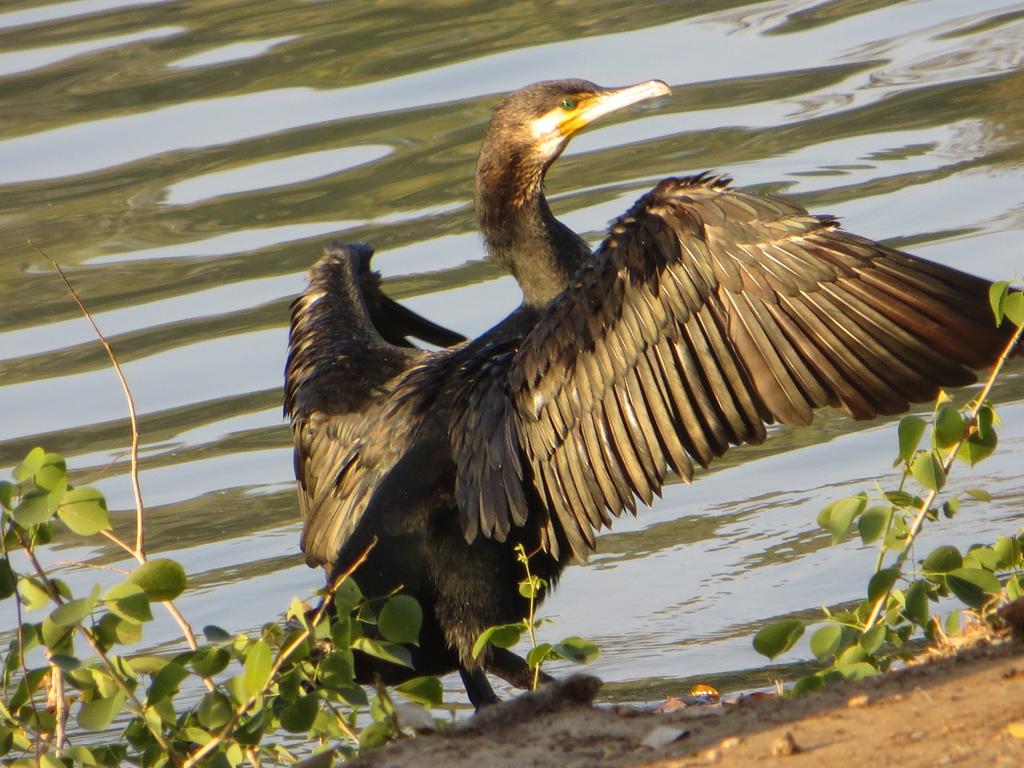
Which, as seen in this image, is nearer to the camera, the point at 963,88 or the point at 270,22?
the point at 963,88

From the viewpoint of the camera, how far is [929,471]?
13.5ft

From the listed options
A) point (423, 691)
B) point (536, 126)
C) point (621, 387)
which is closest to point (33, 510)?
point (423, 691)

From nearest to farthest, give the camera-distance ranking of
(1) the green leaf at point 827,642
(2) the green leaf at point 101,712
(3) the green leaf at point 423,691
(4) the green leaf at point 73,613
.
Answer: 1. (4) the green leaf at point 73,613
2. (2) the green leaf at point 101,712
3. (1) the green leaf at point 827,642
4. (3) the green leaf at point 423,691

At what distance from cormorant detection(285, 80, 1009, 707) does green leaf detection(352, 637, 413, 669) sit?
1.14 feet

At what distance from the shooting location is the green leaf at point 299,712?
163 inches

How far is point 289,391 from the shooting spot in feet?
21.1

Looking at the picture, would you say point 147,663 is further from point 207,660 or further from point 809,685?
point 809,685

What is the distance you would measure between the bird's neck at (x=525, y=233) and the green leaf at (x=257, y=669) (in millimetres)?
2180

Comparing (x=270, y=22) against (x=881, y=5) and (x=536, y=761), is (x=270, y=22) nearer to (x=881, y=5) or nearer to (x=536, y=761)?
(x=881, y=5)

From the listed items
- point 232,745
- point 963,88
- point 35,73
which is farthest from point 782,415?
point 35,73

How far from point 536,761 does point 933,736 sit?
2.74ft

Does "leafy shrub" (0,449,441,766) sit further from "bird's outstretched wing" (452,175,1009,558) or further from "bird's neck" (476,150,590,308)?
"bird's neck" (476,150,590,308)

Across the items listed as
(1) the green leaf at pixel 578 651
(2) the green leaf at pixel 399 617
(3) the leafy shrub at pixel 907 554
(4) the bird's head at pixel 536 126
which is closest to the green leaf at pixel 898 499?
(3) the leafy shrub at pixel 907 554

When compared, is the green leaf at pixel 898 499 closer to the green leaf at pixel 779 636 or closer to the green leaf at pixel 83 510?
the green leaf at pixel 779 636
